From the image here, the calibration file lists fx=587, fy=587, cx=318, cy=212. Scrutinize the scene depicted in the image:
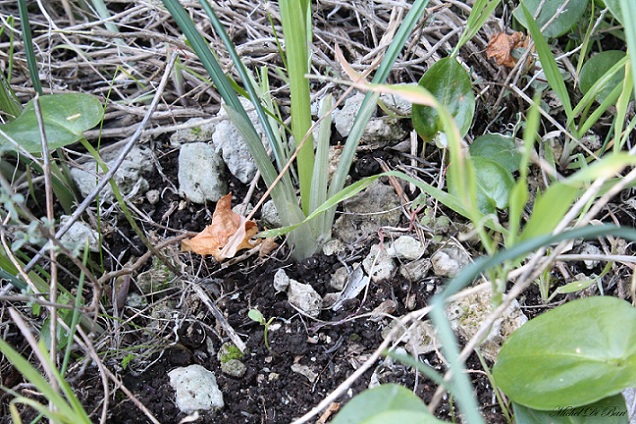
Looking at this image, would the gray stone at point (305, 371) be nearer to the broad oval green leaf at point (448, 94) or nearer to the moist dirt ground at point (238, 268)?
the moist dirt ground at point (238, 268)

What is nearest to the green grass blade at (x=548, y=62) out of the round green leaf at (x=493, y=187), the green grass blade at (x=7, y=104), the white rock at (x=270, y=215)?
the round green leaf at (x=493, y=187)

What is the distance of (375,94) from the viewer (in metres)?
0.83

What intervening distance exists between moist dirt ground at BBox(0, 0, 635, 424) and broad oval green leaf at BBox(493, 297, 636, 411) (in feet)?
0.21

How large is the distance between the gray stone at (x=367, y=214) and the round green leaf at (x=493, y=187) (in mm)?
173

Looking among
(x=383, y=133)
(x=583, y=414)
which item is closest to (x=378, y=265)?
(x=383, y=133)

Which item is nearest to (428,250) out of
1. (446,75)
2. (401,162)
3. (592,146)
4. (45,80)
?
(401,162)

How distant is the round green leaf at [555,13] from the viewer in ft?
3.55

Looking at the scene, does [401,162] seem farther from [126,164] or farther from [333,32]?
[126,164]

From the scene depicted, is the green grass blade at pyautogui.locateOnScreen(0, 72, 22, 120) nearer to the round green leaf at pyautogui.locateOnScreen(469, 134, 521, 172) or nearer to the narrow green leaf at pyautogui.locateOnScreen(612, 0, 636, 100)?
the round green leaf at pyautogui.locateOnScreen(469, 134, 521, 172)

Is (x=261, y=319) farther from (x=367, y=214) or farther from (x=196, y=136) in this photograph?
(x=196, y=136)

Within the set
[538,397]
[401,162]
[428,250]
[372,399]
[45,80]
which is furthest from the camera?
[45,80]

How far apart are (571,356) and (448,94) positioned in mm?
478

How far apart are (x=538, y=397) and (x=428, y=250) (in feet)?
1.07

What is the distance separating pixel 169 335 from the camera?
3.04 feet
